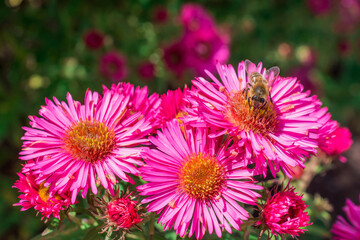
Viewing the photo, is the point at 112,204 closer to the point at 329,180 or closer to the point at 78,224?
the point at 78,224

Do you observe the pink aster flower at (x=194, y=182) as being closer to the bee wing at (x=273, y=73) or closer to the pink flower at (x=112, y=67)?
the bee wing at (x=273, y=73)

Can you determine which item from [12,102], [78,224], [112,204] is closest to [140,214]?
[112,204]

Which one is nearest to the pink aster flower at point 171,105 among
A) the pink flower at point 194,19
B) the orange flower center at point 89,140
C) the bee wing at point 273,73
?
the orange flower center at point 89,140

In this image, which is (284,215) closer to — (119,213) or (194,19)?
(119,213)

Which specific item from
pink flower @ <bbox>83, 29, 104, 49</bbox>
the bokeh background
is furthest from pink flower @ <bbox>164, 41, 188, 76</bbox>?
pink flower @ <bbox>83, 29, 104, 49</bbox>

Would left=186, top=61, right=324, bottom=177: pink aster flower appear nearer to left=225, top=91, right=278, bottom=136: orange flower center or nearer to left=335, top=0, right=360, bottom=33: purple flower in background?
left=225, top=91, right=278, bottom=136: orange flower center

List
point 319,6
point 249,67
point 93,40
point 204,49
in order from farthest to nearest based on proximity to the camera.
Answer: point 319,6
point 204,49
point 93,40
point 249,67

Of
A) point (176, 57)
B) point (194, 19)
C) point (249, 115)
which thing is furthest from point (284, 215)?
point (194, 19)

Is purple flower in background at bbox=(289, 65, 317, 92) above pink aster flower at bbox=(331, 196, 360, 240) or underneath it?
above
